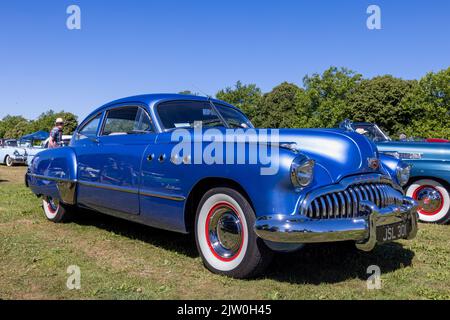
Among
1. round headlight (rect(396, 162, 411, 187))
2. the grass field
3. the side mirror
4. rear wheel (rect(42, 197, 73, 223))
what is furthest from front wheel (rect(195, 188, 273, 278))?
rear wheel (rect(42, 197, 73, 223))

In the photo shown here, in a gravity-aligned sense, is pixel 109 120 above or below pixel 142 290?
above

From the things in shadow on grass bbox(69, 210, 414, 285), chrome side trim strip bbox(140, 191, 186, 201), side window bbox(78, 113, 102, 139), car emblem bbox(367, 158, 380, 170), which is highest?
side window bbox(78, 113, 102, 139)

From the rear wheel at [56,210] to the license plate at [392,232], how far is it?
410cm

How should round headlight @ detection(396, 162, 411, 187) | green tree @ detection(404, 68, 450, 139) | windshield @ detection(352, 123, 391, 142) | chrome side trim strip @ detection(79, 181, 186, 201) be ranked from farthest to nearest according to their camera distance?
→ green tree @ detection(404, 68, 450, 139)
windshield @ detection(352, 123, 391, 142)
round headlight @ detection(396, 162, 411, 187)
chrome side trim strip @ detection(79, 181, 186, 201)

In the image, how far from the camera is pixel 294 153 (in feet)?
10.5

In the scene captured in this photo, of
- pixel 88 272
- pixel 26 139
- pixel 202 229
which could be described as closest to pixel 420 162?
pixel 202 229

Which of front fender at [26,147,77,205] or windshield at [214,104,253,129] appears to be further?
front fender at [26,147,77,205]

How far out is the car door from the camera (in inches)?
166

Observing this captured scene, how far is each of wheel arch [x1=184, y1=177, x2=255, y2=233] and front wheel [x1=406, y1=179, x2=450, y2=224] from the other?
4.06 m

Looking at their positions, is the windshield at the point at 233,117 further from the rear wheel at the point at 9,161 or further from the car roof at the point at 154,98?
the rear wheel at the point at 9,161

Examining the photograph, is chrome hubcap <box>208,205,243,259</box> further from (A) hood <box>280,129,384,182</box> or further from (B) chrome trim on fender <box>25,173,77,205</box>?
(B) chrome trim on fender <box>25,173,77,205</box>

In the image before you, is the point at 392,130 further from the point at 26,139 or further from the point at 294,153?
the point at 294,153
